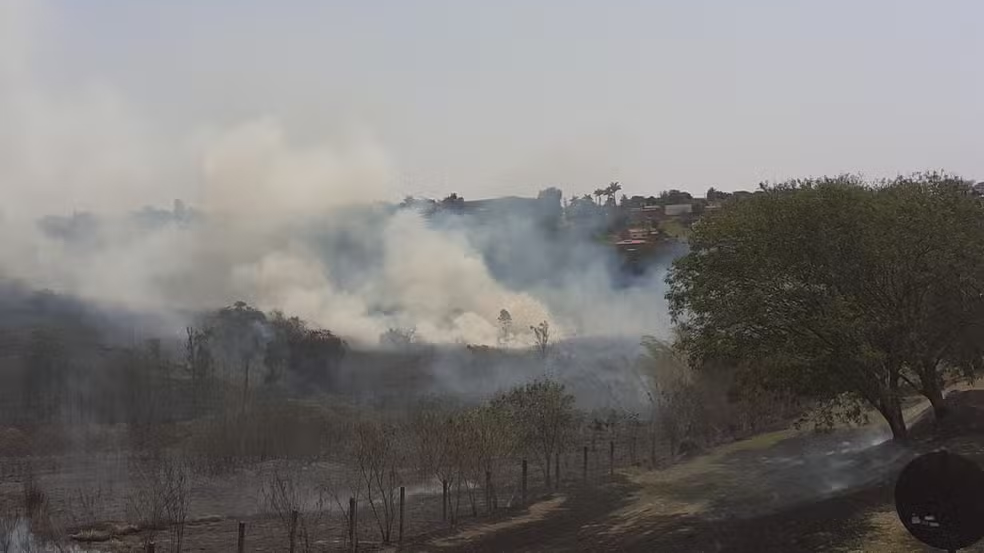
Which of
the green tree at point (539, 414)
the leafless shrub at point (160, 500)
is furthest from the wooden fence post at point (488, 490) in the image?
the leafless shrub at point (160, 500)

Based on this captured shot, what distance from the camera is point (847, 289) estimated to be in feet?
78.2

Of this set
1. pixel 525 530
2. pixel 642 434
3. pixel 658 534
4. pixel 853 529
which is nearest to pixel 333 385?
pixel 642 434

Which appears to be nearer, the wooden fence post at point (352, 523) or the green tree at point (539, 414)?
the wooden fence post at point (352, 523)

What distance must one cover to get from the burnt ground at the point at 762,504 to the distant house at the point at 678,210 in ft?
304

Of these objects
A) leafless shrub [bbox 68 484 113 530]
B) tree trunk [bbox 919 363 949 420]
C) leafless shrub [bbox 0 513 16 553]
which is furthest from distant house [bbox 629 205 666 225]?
leafless shrub [bbox 0 513 16 553]

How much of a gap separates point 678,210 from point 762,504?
110 metres

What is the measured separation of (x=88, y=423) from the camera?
38.8 m

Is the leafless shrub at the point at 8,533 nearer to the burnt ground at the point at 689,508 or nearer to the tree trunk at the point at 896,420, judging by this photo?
the burnt ground at the point at 689,508

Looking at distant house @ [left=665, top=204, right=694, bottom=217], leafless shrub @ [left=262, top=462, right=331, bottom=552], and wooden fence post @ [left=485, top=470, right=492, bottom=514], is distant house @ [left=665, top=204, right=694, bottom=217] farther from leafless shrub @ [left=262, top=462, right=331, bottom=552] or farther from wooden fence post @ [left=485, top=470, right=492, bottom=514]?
wooden fence post @ [left=485, top=470, right=492, bottom=514]

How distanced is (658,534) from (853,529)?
484cm

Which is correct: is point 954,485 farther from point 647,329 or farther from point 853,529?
point 647,329

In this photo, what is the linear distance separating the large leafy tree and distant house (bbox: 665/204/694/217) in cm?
9630

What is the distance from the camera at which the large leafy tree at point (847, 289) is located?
905 inches

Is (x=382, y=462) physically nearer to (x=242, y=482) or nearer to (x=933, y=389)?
(x=242, y=482)
